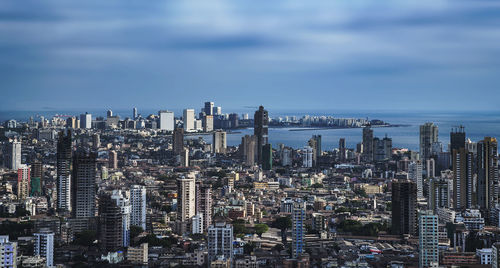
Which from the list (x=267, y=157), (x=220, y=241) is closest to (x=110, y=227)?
(x=220, y=241)

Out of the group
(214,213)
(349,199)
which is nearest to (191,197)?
(214,213)

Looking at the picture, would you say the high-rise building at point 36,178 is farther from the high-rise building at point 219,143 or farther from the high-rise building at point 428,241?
the high-rise building at point 219,143

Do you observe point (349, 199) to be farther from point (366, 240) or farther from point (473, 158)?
point (366, 240)

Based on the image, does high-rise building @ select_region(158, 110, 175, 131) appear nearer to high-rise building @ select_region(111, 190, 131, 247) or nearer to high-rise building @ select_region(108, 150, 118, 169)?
high-rise building @ select_region(108, 150, 118, 169)

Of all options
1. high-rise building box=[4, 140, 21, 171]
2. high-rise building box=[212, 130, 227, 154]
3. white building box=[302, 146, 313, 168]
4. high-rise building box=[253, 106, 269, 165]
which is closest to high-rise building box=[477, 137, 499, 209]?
high-rise building box=[4, 140, 21, 171]

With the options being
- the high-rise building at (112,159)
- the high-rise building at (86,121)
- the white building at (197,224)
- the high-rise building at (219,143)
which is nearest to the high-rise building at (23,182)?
the high-rise building at (112,159)

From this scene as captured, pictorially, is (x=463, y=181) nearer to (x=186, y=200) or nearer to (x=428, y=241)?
(x=186, y=200)

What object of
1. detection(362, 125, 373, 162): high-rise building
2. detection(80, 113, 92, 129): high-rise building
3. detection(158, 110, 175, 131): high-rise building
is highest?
detection(158, 110, 175, 131): high-rise building

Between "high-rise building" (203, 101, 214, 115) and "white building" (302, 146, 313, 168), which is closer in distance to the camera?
"white building" (302, 146, 313, 168)
